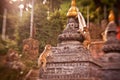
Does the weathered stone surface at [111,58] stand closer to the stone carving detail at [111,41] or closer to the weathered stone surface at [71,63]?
the stone carving detail at [111,41]

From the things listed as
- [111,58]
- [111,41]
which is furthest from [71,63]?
[111,41]

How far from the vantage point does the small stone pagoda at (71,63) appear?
9.70 meters

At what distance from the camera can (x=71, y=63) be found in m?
9.83

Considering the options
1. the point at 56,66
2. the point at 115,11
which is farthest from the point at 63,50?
the point at 115,11

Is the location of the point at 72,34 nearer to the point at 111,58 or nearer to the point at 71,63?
the point at 71,63

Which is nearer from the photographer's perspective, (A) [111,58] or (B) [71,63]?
→ (B) [71,63]

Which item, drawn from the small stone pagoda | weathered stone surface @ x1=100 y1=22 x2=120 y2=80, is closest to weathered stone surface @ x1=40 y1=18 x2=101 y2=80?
the small stone pagoda

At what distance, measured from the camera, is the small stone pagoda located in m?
9.70

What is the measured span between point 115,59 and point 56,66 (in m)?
2.29

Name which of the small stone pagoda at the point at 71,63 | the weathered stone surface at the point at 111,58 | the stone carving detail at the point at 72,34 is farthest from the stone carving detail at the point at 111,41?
the stone carving detail at the point at 72,34

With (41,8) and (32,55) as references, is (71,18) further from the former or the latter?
(41,8)

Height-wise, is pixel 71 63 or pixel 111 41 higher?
pixel 111 41

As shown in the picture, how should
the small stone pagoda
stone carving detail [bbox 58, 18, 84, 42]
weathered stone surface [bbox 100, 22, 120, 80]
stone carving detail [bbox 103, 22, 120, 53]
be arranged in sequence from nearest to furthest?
weathered stone surface [bbox 100, 22, 120, 80] < the small stone pagoda < stone carving detail [bbox 58, 18, 84, 42] < stone carving detail [bbox 103, 22, 120, 53]

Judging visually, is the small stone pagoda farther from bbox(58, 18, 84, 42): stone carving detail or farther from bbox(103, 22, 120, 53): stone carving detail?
bbox(103, 22, 120, 53): stone carving detail
